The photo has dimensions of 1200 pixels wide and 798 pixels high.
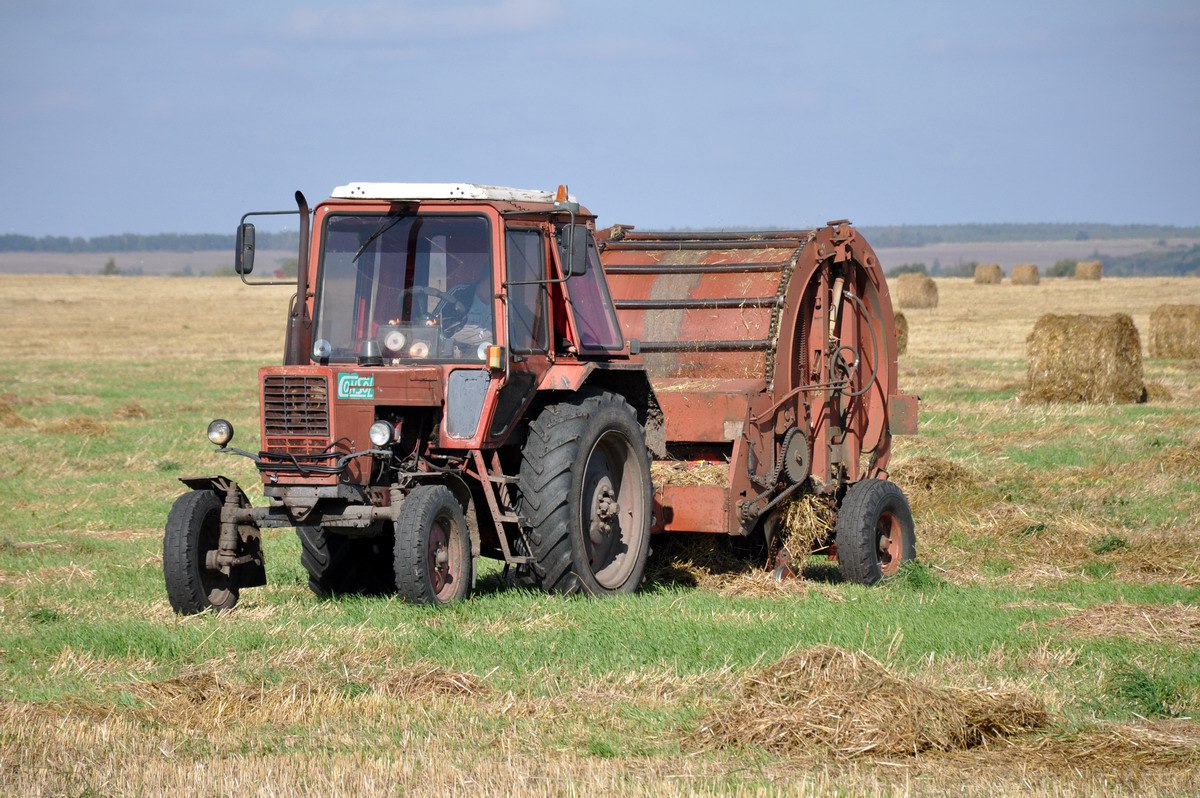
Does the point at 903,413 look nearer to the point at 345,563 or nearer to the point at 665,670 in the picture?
the point at 345,563

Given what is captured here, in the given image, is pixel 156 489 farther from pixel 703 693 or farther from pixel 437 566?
pixel 703 693

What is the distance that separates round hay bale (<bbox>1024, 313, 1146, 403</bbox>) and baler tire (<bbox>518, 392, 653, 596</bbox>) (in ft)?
40.5

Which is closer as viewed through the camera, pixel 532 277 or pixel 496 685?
pixel 496 685

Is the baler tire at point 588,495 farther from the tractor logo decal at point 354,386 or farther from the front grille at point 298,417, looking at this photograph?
the front grille at point 298,417

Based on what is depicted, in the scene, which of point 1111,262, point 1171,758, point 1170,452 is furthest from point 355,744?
point 1111,262

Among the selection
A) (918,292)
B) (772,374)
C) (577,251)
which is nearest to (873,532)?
(772,374)

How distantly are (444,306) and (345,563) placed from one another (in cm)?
183

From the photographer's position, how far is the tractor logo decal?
864 cm

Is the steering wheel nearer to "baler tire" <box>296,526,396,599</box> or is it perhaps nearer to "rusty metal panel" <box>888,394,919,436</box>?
"baler tire" <box>296,526,396,599</box>

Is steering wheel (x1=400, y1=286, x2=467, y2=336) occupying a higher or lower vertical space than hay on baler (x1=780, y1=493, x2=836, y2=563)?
higher

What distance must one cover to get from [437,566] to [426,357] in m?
1.19

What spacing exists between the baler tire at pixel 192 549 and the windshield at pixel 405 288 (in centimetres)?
113

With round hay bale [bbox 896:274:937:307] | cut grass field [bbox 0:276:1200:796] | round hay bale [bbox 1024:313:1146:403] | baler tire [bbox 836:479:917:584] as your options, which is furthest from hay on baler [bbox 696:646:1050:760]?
round hay bale [bbox 896:274:937:307]

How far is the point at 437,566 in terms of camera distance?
8.66 metres
